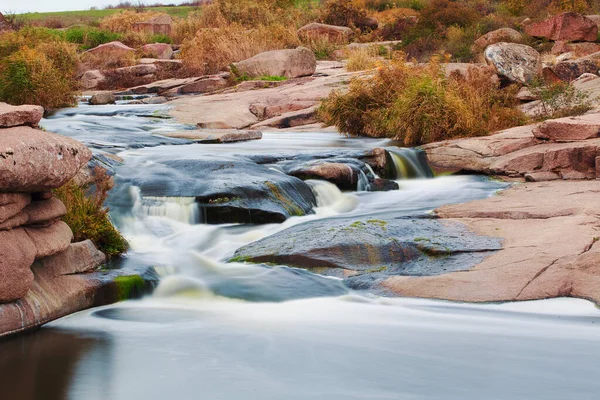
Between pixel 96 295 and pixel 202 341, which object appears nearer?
pixel 202 341

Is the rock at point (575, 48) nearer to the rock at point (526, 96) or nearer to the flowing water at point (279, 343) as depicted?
the rock at point (526, 96)

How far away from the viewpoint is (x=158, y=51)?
30.0 m

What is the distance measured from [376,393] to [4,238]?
308 cm

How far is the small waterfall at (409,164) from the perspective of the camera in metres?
11.5

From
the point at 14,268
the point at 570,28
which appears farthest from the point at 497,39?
the point at 14,268

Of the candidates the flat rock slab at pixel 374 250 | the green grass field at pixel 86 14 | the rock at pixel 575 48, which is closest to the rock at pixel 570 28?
the rock at pixel 575 48

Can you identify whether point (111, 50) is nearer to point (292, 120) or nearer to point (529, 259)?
point (292, 120)

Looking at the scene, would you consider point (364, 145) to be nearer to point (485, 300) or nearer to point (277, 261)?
point (277, 261)

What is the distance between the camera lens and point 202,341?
18.3 ft

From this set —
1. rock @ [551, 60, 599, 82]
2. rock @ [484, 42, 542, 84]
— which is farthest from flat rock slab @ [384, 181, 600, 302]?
rock @ [551, 60, 599, 82]

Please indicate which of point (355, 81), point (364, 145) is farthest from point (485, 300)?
point (355, 81)

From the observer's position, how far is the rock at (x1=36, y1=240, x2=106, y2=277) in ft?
20.5

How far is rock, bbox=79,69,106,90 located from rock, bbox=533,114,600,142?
1565 cm

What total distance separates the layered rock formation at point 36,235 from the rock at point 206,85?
1452 centimetres
